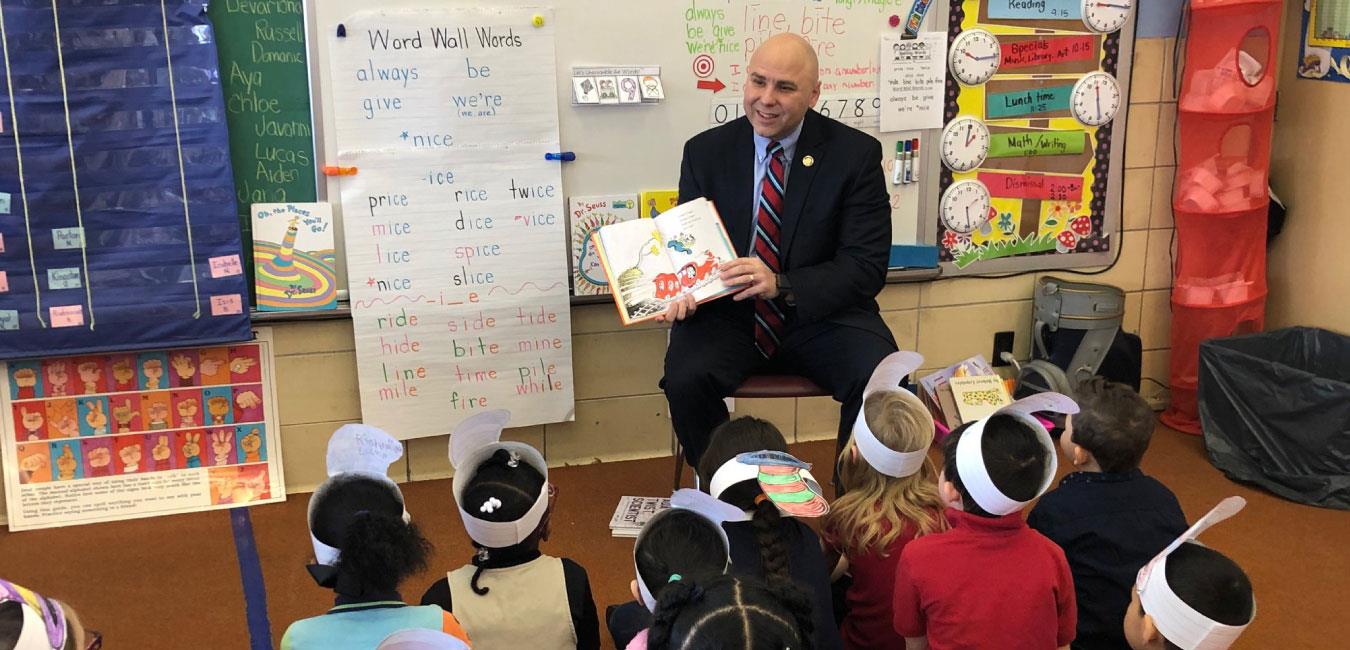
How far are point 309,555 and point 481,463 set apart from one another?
141 cm

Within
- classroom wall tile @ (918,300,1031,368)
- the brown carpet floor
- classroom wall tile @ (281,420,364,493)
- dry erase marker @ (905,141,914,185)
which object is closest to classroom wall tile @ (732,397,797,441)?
the brown carpet floor

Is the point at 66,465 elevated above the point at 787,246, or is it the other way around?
the point at 787,246

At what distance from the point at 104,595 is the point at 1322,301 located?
3.98 meters

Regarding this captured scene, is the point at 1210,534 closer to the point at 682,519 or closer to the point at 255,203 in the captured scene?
the point at 682,519

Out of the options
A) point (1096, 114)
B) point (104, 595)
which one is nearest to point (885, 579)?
point (104, 595)

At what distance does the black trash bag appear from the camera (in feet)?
12.0

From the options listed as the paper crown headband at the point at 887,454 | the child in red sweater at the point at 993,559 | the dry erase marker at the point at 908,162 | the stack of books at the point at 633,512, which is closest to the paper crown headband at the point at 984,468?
the child in red sweater at the point at 993,559

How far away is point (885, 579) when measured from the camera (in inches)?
92.4

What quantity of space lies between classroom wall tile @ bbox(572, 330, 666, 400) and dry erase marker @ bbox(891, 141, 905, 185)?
0.93m

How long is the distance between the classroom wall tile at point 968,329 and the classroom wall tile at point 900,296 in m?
0.07

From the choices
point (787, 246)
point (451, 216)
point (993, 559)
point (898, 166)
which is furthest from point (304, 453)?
point (993, 559)

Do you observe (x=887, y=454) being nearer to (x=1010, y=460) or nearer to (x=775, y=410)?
(x=1010, y=460)

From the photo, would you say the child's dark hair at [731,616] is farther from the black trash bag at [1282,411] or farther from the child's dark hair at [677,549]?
the black trash bag at [1282,411]

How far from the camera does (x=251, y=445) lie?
3.68m
